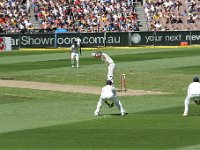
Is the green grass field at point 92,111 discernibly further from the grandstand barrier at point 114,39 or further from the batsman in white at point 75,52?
the grandstand barrier at point 114,39

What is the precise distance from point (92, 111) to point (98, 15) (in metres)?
50.5

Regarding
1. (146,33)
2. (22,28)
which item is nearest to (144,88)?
(146,33)

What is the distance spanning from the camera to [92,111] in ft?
95.5

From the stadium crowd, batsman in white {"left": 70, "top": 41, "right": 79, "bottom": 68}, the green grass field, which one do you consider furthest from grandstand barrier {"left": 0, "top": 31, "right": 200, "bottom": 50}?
batsman in white {"left": 70, "top": 41, "right": 79, "bottom": 68}

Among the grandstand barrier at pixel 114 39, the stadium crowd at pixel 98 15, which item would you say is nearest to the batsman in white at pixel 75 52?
the grandstand barrier at pixel 114 39

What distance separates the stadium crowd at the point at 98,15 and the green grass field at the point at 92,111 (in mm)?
22229

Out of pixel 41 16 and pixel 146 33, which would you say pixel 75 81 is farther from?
pixel 41 16

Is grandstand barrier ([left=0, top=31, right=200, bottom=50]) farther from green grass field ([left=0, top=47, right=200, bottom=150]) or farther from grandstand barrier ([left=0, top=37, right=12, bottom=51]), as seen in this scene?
green grass field ([left=0, top=47, right=200, bottom=150])

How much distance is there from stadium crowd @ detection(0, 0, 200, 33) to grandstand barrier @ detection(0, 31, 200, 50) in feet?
15.9

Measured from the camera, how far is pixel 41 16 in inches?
3066

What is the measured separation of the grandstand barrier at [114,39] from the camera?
7031cm

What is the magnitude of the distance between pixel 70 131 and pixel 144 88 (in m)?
15.0

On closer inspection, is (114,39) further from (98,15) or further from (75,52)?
(75,52)

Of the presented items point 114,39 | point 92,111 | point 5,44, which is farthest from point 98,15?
point 92,111
